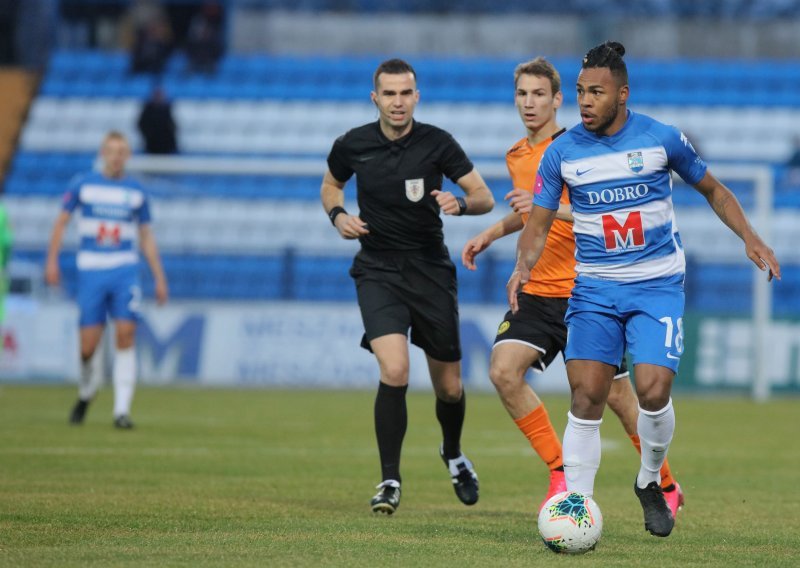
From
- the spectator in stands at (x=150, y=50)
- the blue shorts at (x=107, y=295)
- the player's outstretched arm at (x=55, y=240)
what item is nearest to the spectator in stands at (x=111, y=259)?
the blue shorts at (x=107, y=295)

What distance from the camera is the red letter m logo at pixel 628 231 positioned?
668 centimetres

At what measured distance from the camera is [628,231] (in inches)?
263

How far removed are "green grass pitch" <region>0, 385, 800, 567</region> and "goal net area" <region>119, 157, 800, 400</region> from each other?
126 inches

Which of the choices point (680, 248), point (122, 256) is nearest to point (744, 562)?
point (680, 248)

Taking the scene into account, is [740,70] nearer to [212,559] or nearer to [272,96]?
[272,96]

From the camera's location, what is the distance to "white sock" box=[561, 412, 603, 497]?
669 cm

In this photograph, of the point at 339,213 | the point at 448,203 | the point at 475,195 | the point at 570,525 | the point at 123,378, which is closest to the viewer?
the point at 570,525

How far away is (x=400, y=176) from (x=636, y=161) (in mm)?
1873

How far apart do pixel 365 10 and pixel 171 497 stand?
21313mm

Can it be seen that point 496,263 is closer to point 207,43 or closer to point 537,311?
point 537,311

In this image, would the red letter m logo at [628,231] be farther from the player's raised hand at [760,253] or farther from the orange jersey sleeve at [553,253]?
the orange jersey sleeve at [553,253]

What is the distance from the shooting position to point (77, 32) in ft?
99.7

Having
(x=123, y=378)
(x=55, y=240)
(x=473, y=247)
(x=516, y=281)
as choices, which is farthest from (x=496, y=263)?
(x=516, y=281)

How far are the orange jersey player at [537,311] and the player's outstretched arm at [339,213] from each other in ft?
2.00
